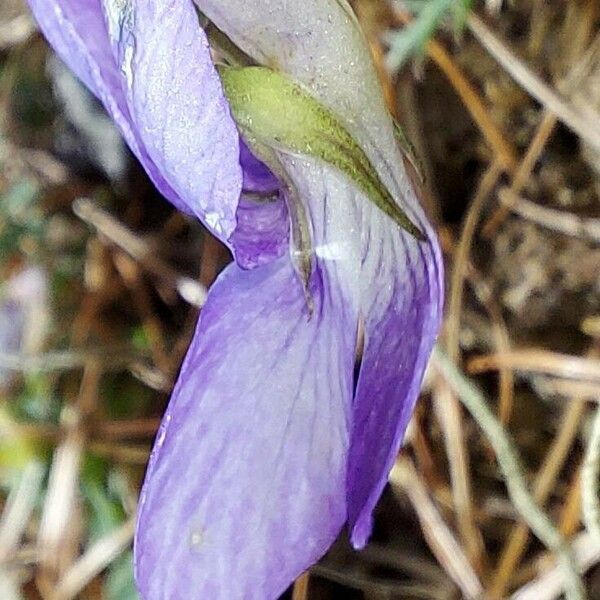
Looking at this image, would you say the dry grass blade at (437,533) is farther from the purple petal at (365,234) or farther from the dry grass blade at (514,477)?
the purple petal at (365,234)

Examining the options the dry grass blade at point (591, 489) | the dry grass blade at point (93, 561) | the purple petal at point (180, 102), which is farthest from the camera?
the dry grass blade at point (93, 561)

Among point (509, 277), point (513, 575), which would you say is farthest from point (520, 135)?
point (513, 575)

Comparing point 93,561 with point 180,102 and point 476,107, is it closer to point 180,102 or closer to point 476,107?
point 476,107

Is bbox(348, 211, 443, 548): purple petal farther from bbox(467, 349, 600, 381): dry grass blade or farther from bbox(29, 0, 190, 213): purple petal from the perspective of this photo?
bbox(467, 349, 600, 381): dry grass blade

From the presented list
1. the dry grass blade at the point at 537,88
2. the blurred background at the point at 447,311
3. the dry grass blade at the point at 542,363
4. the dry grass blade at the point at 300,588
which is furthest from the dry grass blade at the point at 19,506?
the dry grass blade at the point at 537,88

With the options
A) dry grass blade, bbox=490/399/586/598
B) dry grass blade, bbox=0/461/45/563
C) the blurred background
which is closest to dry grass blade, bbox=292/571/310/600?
the blurred background

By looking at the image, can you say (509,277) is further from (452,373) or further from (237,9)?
(237,9)
